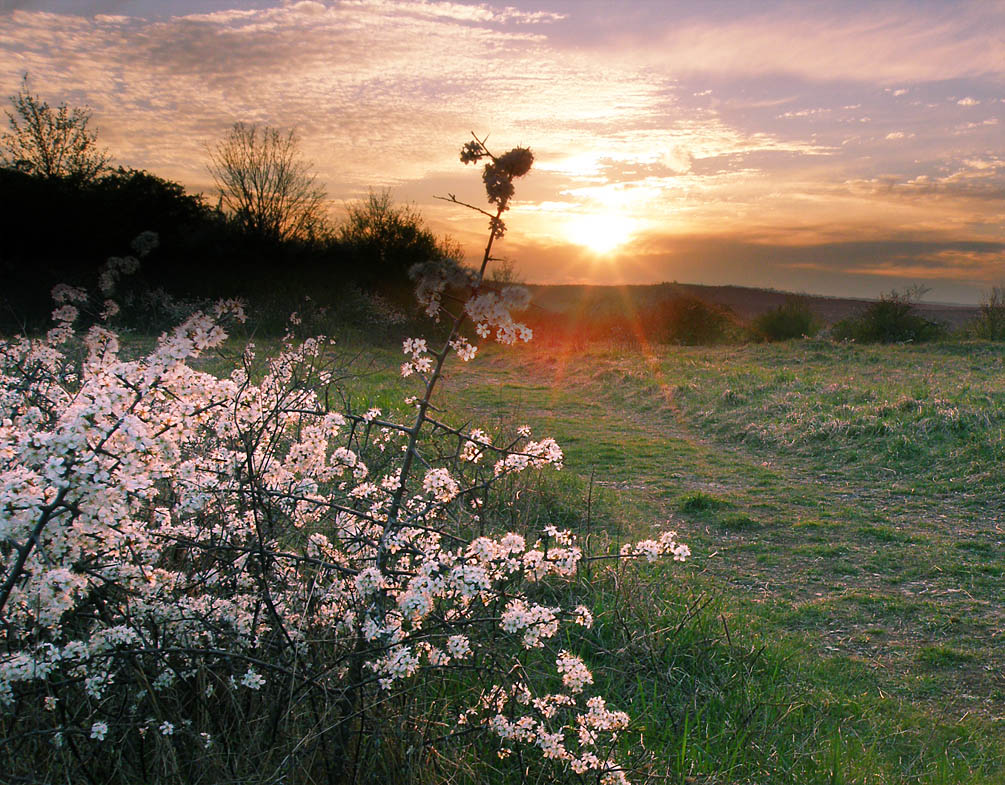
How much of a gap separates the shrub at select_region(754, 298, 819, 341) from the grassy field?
43.5 ft

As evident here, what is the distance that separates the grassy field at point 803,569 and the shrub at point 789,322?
43.5ft

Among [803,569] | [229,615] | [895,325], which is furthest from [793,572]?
[895,325]

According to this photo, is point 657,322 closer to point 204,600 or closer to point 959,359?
point 959,359

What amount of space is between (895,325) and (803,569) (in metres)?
21.5

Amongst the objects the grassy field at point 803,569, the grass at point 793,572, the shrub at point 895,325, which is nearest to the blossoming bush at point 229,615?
the grass at point 793,572

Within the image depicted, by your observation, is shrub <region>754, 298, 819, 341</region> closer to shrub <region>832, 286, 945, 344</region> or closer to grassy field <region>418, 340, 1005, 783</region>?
shrub <region>832, 286, 945, 344</region>

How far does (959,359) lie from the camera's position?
736 inches

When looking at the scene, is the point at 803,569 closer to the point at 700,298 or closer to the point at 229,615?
the point at 229,615

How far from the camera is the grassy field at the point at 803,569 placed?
162 inches

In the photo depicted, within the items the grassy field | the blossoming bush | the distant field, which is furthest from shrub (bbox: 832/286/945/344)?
the blossoming bush

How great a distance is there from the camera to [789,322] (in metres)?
29.0

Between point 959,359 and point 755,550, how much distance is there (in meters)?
14.5

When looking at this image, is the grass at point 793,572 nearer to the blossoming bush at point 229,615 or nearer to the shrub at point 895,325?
the blossoming bush at point 229,615

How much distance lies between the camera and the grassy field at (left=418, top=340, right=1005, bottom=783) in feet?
13.5
